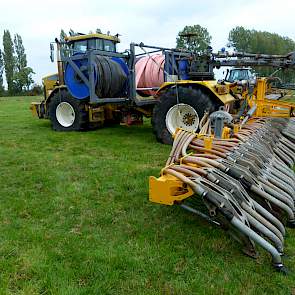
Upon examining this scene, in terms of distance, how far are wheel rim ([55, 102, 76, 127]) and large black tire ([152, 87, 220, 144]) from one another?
280 centimetres

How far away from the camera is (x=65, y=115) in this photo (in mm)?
9555

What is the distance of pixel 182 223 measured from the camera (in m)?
3.65

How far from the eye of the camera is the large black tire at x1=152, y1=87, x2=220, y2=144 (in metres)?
6.81

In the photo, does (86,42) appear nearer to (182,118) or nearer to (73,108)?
(73,108)

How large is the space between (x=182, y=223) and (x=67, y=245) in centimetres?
106

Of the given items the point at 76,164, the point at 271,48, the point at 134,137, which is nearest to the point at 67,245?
the point at 76,164

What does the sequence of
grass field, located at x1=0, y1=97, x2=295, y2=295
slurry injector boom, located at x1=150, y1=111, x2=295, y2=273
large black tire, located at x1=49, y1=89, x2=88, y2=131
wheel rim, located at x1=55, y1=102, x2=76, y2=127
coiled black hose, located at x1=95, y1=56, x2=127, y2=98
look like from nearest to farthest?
grass field, located at x1=0, y1=97, x2=295, y2=295 → slurry injector boom, located at x1=150, y1=111, x2=295, y2=273 → coiled black hose, located at x1=95, y1=56, x2=127, y2=98 → large black tire, located at x1=49, y1=89, x2=88, y2=131 → wheel rim, located at x1=55, y1=102, x2=76, y2=127

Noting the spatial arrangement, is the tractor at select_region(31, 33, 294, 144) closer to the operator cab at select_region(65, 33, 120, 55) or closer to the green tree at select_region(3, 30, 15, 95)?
the operator cab at select_region(65, 33, 120, 55)

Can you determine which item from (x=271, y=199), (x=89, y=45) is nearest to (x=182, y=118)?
(x=89, y=45)

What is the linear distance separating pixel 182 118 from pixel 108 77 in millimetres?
1690

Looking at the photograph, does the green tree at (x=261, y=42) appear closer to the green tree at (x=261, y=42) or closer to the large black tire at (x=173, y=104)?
the green tree at (x=261, y=42)

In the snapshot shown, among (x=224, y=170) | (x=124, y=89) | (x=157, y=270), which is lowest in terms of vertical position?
(x=157, y=270)

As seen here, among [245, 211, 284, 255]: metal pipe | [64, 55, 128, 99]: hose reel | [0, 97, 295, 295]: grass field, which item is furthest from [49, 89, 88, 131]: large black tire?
[245, 211, 284, 255]: metal pipe

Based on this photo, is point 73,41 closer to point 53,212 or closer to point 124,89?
point 124,89
